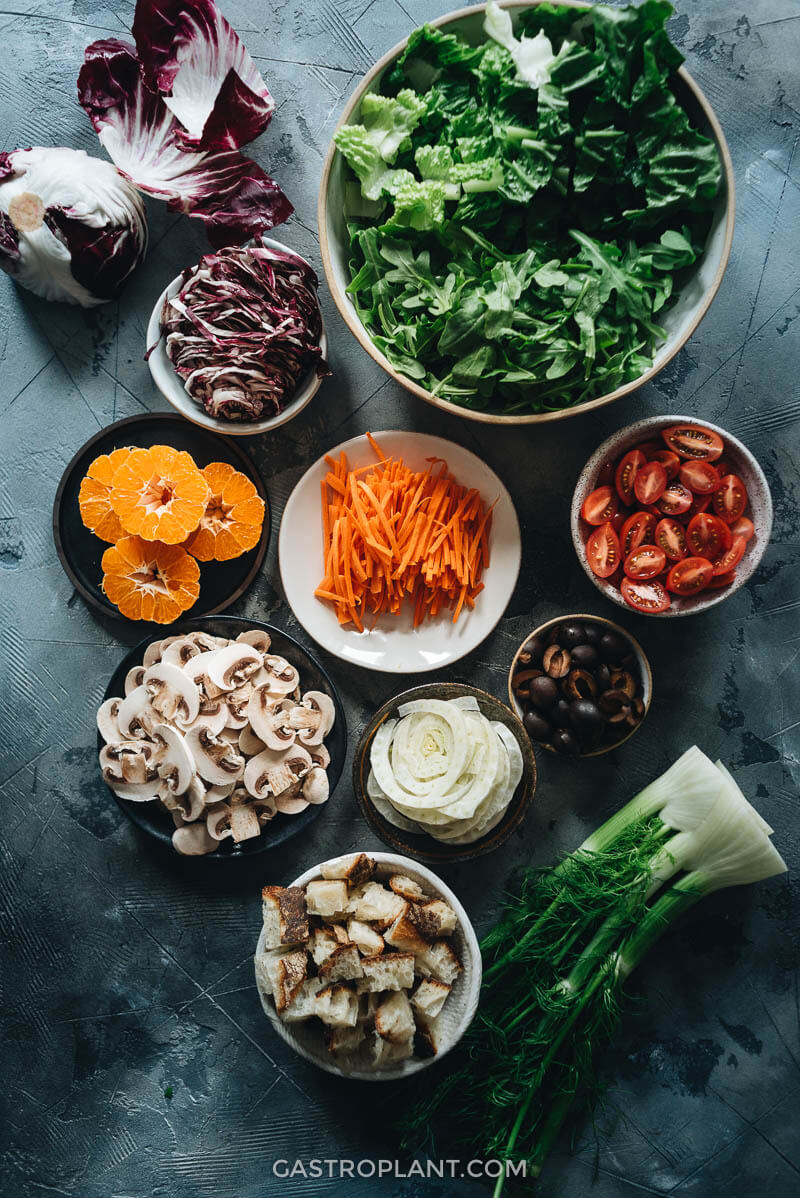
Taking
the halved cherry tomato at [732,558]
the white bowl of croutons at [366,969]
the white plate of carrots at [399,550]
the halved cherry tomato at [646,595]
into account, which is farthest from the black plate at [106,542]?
the halved cherry tomato at [732,558]

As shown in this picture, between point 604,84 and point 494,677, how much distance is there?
71.5 inches

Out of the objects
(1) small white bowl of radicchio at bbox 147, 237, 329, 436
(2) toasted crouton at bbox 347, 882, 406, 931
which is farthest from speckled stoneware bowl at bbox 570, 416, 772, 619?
(2) toasted crouton at bbox 347, 882, 406, 931

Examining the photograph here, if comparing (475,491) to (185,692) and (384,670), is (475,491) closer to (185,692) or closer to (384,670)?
(384,670)

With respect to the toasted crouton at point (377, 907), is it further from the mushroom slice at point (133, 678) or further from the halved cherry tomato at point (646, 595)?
the halved cherry tomato at point (646, 595)

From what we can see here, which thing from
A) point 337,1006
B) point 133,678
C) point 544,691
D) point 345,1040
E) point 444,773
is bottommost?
point 345,1040

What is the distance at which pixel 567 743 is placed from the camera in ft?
8.31

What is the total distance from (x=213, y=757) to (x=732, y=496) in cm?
184

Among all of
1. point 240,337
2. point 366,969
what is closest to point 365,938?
point 366,969

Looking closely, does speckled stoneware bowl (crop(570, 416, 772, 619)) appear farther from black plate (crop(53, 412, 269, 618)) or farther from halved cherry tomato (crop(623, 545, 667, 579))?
black plate (crop(53, 412, 269, 618))

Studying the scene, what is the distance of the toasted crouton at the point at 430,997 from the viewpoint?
2381 millimetres

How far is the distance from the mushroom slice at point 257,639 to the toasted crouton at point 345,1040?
1.20 meters

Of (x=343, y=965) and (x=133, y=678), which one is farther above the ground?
(x=133, y=678)

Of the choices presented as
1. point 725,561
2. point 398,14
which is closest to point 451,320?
point 725,561

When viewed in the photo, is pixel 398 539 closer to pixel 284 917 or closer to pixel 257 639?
pixel 257 639
